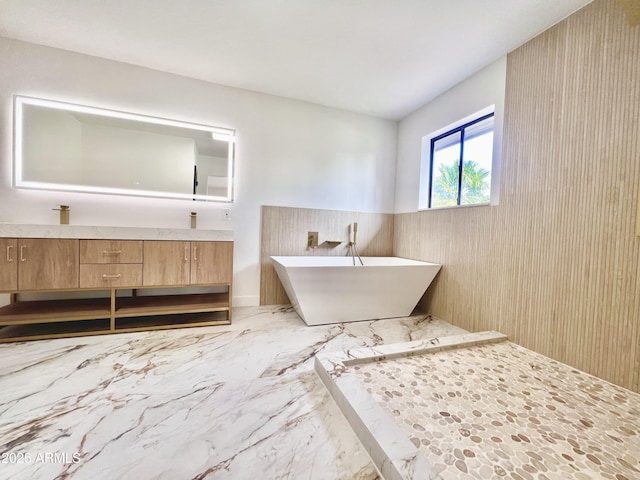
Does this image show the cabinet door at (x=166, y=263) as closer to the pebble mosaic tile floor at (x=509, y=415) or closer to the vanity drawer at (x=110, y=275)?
the vanity drawer at (x=110, y=275)

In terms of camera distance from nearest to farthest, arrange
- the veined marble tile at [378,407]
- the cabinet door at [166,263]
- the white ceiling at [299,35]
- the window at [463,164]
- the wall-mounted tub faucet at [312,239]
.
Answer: the veined marble tile at [378,407] < the white ceiling at [299,35] < the cabinet door at [166,263] < the window at [463,164] < the wall-mounted tub faucet at [312,239]

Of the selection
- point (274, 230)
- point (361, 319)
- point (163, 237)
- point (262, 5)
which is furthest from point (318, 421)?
point (262, 5)

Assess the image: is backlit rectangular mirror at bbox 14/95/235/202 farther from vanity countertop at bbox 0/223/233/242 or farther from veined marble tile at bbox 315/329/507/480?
veined marble tile at bbox 315/329/507/480

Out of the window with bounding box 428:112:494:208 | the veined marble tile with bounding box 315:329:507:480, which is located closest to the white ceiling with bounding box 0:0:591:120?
the window with bounding box 428:112:494:208

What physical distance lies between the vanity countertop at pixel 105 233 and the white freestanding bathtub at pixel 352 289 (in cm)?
69

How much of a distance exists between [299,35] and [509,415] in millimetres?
2732

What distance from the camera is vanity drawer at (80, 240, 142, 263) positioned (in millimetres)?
1956

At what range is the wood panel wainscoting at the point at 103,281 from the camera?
184 cm

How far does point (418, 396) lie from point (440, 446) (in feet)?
1.00

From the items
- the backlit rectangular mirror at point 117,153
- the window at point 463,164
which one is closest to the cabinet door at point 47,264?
the backlit rectangular mirror at point 117,153

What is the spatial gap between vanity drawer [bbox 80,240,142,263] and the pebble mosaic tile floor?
195cm

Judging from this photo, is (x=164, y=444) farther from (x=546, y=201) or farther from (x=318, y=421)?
(x=546, y=201)

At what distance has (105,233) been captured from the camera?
1985mm

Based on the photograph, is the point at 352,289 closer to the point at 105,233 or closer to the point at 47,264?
the point at 105,233
